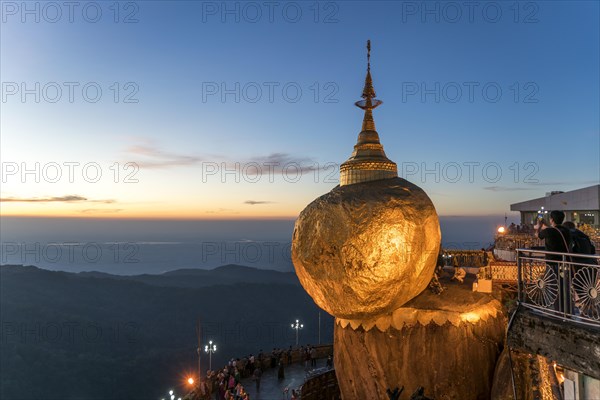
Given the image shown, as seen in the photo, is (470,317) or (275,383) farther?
(275,383)

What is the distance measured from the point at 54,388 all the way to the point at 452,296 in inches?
3892

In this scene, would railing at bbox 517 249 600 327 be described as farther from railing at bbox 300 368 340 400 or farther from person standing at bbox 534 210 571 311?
railing at bbox 300 368 340 400

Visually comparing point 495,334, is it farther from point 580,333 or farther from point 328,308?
point 580,333

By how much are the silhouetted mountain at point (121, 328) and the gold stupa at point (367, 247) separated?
79367 mm

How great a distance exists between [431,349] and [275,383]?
401 inches

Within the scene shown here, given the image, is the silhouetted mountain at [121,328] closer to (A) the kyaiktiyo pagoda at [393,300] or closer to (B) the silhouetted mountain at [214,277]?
(B) the silhouetted mountain at [214,277]

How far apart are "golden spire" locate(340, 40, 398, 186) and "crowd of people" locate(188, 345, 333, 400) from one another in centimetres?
948

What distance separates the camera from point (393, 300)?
12219 mm

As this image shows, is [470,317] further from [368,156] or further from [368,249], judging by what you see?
[368,156]

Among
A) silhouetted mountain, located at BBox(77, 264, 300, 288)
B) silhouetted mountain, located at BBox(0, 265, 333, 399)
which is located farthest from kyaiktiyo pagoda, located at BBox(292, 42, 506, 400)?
silhouetted mountain, located at BBox(77, 264, 300, 288)

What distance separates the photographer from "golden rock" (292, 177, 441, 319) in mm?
11828

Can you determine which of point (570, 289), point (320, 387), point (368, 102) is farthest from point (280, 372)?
point (570, 289)

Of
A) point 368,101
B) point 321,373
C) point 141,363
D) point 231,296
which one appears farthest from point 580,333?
point 231,296

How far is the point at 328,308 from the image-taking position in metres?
12.9
